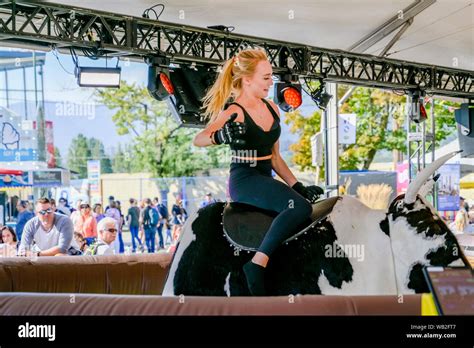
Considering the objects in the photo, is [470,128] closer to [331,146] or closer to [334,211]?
[331,146]

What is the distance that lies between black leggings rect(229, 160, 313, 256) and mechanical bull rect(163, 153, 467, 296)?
82 mm

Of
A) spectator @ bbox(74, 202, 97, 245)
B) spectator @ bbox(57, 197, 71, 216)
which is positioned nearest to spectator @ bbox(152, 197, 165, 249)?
spectator @ bbox(57, 197, 71, 216)

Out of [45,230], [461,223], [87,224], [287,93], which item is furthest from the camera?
[87,224]

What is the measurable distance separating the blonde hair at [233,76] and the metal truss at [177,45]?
428 centimetres

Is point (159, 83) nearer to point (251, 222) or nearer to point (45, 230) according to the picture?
point (45, 230)

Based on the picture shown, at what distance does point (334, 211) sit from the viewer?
2.68 metres

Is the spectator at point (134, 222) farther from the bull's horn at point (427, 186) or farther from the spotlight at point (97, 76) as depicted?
the bull's horn at point (427, 186)

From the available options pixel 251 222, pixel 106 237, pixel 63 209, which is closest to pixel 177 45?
pixel 106 237

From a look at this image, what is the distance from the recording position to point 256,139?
2.74m

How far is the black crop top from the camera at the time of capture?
2.72 m

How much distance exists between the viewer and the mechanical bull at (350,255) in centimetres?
245

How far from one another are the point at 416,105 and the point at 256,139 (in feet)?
28.4
